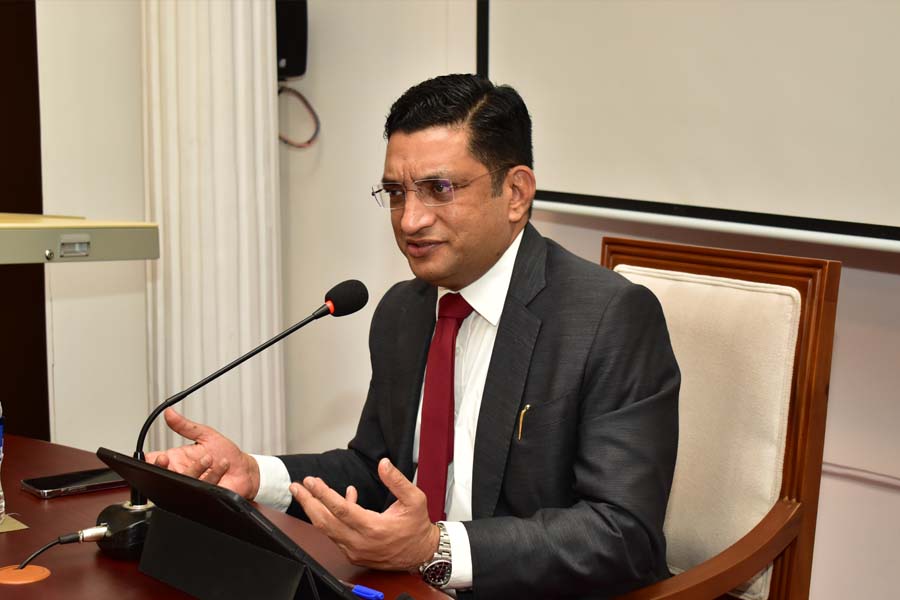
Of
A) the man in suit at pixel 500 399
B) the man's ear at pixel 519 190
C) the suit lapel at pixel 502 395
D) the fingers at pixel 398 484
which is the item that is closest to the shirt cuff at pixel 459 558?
the man in suit at pixel 500 399

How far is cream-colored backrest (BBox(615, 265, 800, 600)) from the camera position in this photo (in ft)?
5.75

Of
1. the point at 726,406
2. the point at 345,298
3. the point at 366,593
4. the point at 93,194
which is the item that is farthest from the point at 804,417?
the point at 93,194

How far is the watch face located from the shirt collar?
20.1 inches

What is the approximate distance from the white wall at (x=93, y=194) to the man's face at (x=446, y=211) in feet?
5.94

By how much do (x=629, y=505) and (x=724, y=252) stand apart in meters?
0.60

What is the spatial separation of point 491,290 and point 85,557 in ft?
2.58

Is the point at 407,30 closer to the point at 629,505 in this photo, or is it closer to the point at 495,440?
the point at 495,440

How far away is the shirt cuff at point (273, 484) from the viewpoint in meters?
1.66

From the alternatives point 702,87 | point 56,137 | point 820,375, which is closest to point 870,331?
point 820,375

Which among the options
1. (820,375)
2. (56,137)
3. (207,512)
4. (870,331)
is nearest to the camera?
(207,512)

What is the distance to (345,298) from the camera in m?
1.56

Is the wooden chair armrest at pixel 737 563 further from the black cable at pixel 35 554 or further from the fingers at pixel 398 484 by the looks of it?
the black cable at pixel 35 554

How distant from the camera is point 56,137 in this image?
3123 mm

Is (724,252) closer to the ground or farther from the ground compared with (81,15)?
closer to the ground
